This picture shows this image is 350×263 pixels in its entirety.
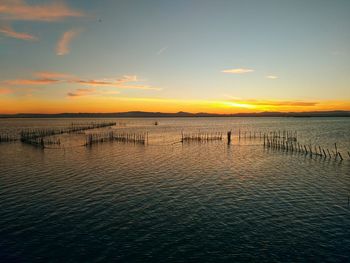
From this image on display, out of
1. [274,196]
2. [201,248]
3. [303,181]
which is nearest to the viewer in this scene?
[201,248]

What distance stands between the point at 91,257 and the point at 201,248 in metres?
6.30

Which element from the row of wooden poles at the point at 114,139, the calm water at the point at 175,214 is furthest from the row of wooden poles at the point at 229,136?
the calm water at the point at 175,214

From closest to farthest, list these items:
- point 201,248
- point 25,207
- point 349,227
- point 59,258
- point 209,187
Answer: point 59,258 → point 201,248 → point 349,227 → point 25,207 → point 209,187

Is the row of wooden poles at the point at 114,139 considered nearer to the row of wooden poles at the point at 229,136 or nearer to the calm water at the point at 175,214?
the row of wooden poles at the point at 229,136

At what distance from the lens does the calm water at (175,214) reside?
1579 centimetres

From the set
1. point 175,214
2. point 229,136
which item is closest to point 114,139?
point 229,136

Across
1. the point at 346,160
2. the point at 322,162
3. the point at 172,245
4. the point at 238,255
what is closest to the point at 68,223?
the point at 172,245

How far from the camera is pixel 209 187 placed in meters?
29.3

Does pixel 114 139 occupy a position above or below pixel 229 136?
below

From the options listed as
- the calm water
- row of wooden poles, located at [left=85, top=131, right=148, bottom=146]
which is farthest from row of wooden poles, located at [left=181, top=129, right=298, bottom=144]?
the calm water

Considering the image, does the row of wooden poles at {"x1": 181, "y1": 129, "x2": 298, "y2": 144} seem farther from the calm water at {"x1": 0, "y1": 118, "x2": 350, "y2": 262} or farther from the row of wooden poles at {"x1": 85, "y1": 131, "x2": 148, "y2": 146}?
the calm water at {"x1": 0, "y1": 118, "x2": 350, "y2": 262}

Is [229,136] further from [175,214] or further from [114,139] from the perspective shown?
[175,214]

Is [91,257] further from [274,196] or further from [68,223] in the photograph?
[274,196]

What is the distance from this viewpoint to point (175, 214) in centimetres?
2141
